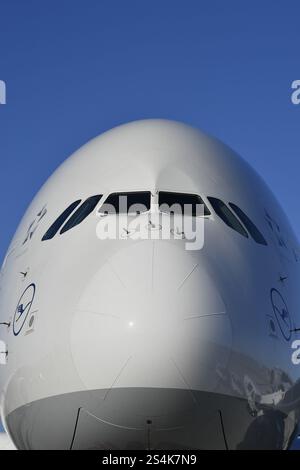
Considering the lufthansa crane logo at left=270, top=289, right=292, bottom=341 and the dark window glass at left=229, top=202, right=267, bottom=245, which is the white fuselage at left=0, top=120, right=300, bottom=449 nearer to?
the lufthansa crane logo at left=270, top=289, right=292, bottom=341

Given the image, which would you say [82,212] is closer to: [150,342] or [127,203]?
[127,203]

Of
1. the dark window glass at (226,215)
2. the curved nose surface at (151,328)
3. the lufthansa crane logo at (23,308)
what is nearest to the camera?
the curved nose surface at (151,328)

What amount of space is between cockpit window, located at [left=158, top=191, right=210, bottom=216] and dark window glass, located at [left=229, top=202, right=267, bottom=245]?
0.50 meters

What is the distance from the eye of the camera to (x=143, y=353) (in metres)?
7.46

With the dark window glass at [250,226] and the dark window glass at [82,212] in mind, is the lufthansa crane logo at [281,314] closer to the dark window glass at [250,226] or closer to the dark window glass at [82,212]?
the dark window glass at [250,226]

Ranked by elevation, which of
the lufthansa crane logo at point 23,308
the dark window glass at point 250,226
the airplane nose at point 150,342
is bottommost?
the airplane nose at point 150,342

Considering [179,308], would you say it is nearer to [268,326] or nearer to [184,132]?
[268,326]

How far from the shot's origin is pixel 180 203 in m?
9.68

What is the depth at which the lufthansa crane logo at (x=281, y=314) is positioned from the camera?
882cm

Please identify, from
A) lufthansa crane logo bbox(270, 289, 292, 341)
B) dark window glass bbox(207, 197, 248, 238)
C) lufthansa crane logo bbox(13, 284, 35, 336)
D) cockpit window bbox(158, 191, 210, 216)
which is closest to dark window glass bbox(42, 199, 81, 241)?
lufthansa crane logo bbox(13, 284, 35, 336)

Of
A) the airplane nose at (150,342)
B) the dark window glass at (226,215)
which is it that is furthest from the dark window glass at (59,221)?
the airplane nose at (150,342)

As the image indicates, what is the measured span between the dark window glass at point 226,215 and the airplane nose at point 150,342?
179cm

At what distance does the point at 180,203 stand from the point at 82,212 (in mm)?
1195
